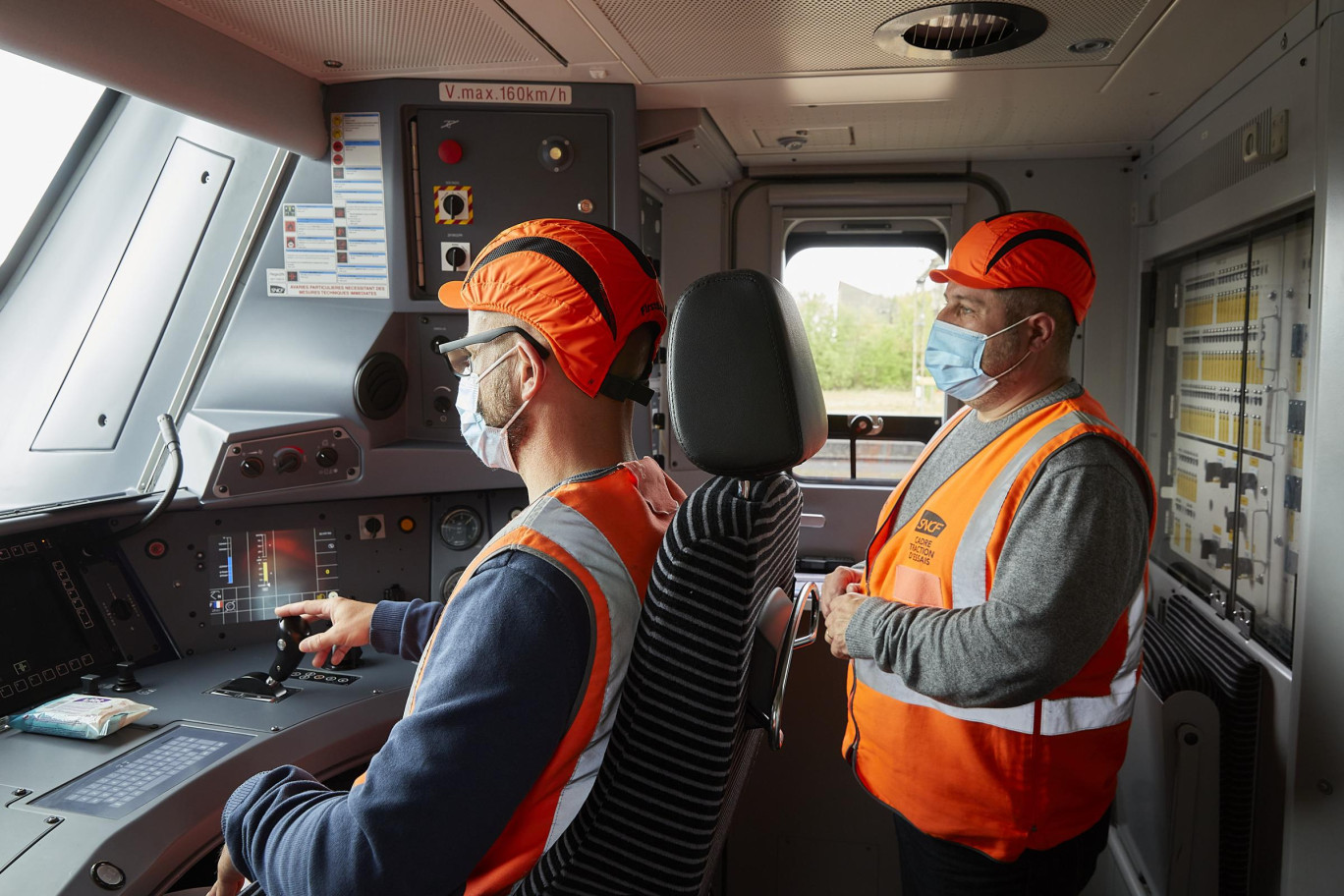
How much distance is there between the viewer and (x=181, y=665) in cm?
241

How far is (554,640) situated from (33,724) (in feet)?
5.07

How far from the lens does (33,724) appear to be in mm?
1948

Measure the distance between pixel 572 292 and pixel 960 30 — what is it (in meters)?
1.47

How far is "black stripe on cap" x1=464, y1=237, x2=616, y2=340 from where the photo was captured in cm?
133

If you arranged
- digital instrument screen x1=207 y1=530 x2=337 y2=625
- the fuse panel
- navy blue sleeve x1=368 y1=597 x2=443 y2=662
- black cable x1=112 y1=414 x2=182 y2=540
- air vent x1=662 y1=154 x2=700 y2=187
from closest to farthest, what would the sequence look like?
navy blue sleeve x1=368 y1=597 x2=443 y2=662
the fuse panel
black cable x1=112 y1=414 x2=182 y2=540
digital instrument screen x1=207 y1=530 x2=337 y2=625
air vent x1=662 y1=154 x2=700 y2=187

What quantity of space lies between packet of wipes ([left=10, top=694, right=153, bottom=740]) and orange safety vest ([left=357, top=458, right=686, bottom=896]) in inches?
44.7

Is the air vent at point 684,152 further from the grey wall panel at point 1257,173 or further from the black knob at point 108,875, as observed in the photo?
the black knob at point 108,875

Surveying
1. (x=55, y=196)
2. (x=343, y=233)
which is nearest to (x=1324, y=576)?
(x=343, y=233)

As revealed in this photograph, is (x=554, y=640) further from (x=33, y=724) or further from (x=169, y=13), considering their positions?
(x=169, y=13)

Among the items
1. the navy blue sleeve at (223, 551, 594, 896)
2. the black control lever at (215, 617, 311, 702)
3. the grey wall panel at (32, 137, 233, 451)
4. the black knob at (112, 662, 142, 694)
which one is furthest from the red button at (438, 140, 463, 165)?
the navy blue sleeve at (223, 551, 594, 896)

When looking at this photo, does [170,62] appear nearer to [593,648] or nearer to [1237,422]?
[593,648]

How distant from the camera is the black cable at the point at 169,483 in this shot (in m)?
2.38

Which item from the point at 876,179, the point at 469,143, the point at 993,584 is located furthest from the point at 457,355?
the point at 876,179

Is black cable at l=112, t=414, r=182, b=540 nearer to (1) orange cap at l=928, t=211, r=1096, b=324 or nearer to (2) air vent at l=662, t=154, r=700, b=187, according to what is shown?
(2) air vent at l=662, t=154, r=700, b=187
